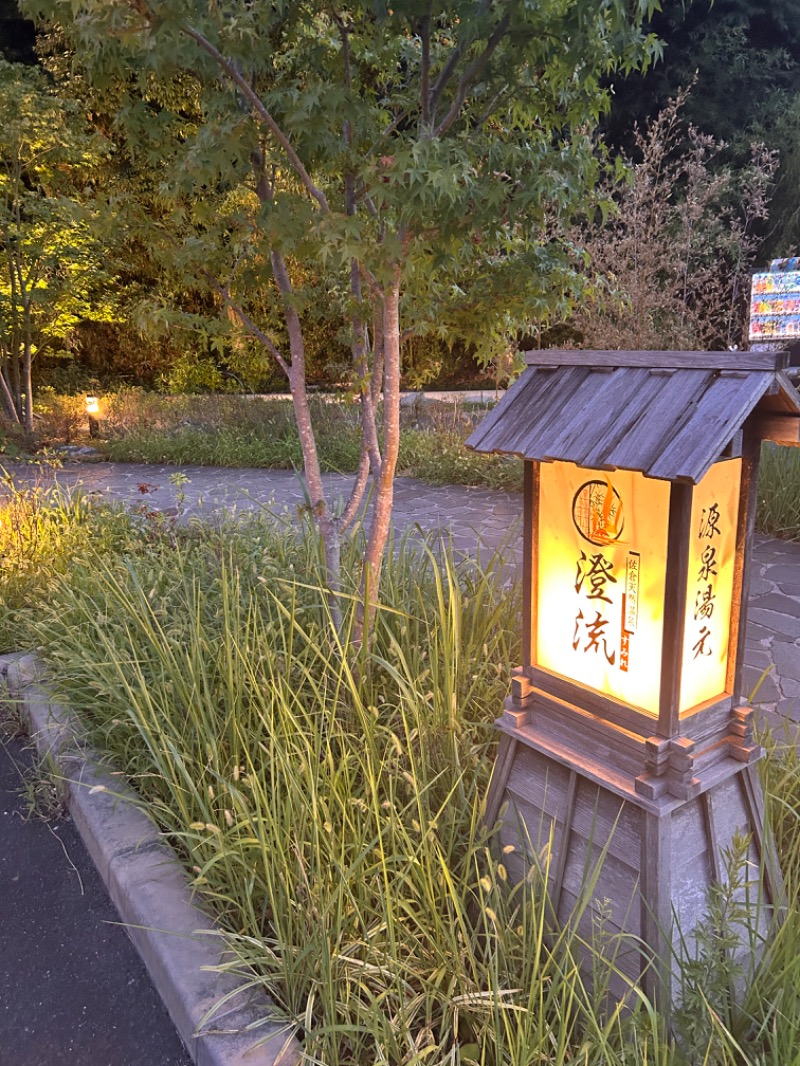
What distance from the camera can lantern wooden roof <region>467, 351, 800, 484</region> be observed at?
1.43 metres

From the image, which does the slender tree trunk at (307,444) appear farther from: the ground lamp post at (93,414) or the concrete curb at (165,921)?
the ground lamp post at (93,414)

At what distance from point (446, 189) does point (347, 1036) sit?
205 cm

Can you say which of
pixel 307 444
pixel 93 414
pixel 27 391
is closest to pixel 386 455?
pixel 307 444

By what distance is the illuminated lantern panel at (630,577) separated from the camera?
161 centimetres

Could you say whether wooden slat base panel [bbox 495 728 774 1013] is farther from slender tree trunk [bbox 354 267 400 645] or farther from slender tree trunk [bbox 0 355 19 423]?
slender tree trunk [bbox 0 355 19 423]

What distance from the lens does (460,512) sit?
22.1ft

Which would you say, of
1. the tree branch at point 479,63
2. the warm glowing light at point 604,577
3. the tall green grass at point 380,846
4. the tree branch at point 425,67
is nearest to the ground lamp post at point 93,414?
the tall green grass at point 380,846

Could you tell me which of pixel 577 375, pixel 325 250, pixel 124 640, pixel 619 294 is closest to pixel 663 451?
pixel 577 375

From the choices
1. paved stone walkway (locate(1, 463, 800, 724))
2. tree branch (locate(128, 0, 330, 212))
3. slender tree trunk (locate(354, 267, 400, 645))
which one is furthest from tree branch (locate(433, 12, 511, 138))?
paved stone walkway (locate(1, 463, 800, 724))

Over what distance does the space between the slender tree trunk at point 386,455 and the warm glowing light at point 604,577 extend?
817mm

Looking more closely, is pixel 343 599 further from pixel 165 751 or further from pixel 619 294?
pixel 619 294

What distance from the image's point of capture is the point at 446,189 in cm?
194

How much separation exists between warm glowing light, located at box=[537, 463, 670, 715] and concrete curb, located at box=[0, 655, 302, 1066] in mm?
1067

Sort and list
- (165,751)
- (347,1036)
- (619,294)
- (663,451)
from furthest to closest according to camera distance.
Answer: (619,294)
(165,751)
(347,1036)
(663,451)
